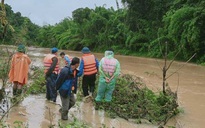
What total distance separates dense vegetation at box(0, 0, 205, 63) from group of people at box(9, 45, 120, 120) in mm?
1358

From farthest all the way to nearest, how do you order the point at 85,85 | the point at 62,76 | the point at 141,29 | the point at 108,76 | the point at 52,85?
1. the point at 141,29
2. the point at 85,85
3. the point at 52,85
4. the point at 108,76
5. the point at 62,76

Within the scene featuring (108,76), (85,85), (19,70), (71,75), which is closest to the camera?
(71,75)

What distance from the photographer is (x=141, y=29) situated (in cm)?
3578

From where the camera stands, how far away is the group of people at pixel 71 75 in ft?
23.1

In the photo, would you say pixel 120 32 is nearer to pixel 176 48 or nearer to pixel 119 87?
pixel 176 48

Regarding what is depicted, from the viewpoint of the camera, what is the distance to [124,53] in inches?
1458

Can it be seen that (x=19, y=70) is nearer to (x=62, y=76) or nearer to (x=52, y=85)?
(x=52, y=85)

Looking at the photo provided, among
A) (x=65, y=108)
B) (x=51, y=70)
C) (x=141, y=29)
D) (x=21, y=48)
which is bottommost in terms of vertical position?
(x=65, y=108)

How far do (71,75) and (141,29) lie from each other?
29.4m

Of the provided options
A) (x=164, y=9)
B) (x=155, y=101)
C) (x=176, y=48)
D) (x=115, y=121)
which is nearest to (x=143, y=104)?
(x=155, y=101)

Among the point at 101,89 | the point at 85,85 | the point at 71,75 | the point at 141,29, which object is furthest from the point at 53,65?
the point at 141,29

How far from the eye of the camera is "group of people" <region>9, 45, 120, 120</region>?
704cm

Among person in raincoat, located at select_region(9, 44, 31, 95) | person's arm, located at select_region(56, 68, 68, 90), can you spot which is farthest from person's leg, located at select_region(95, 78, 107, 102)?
person in raincoat, located at select_region(9, 44, 31, 95)

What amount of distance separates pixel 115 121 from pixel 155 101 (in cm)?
157
